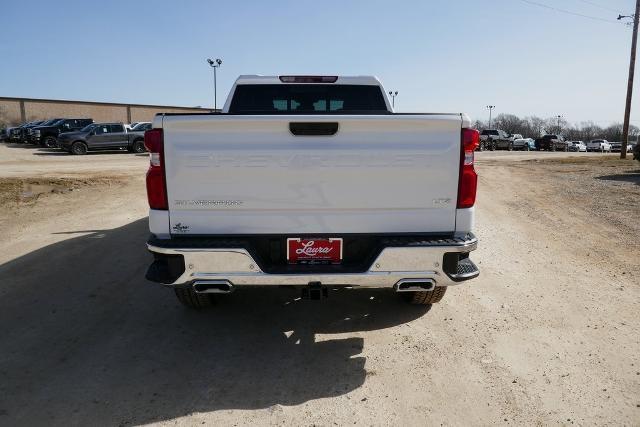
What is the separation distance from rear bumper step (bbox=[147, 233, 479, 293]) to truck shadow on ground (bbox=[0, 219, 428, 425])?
2.17ft

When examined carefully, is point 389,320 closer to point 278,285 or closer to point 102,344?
point 278,285

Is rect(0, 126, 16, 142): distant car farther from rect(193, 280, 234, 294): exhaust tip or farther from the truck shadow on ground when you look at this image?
rect(193, 280, 234, 294): exhaust tip

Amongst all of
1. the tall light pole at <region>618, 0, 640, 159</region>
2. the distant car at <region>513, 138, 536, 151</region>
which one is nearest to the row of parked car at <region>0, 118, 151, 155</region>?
the tall light pole at <region>618, 0, 640, 159</region>

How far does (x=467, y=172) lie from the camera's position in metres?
3.10

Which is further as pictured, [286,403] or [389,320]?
[389,320]

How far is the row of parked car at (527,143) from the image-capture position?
139 ft

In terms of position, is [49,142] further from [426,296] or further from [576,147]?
[576,147]

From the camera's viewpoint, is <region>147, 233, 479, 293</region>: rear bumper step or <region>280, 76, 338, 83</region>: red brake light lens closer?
<region>147, 233, 479, 293</region>: rear bumper step

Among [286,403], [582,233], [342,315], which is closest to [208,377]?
[286,403]

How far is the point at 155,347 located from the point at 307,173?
1.90m

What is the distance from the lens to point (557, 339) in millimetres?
3688

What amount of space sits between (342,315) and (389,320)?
1.44 feet

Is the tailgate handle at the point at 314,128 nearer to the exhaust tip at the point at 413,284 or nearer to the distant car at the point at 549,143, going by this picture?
the exhaust tip at the point at 413,284

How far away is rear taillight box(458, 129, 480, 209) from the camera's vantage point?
3062 millimetres
